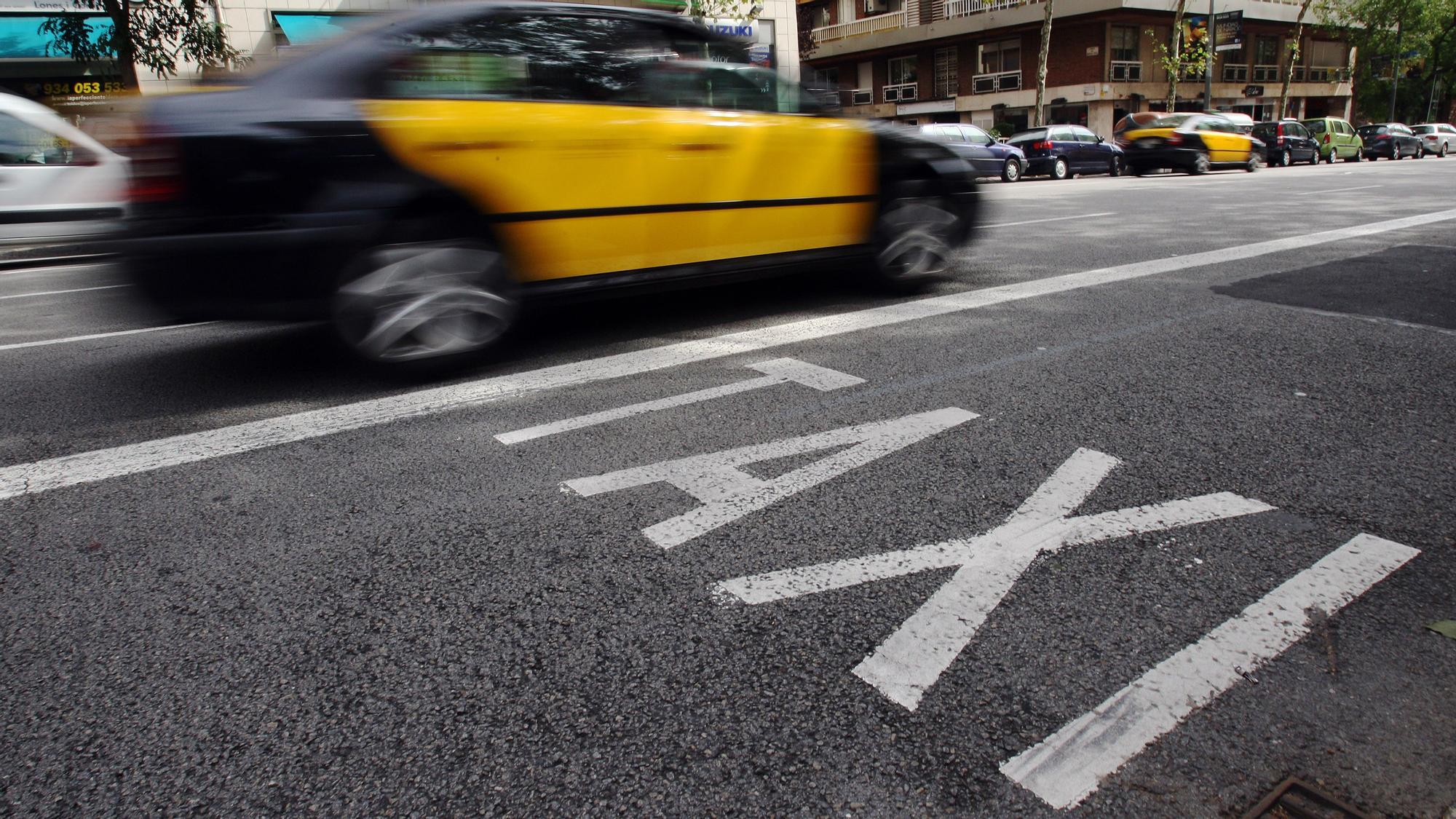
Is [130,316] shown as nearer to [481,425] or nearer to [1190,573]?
[481,425]

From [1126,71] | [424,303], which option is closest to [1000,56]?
[1126,71]

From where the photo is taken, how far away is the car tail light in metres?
3.69

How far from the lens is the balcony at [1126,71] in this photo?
3928cm


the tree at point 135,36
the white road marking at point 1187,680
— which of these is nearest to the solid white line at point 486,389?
the white road marking at point 1187,680

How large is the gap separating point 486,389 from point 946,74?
44.5 meters

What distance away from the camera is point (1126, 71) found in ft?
130

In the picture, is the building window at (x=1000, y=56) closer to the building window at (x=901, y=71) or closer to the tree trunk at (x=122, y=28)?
the building window at (x=901, y=71)

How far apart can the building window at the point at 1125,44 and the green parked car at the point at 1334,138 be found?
9391mm

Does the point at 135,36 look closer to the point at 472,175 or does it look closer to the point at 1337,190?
the point at 472,175

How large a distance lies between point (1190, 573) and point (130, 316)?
12.9 ft

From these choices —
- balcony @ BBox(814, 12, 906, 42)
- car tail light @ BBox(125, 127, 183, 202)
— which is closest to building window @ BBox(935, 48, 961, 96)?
balcony @ BBox(814, 12, 906, 42)

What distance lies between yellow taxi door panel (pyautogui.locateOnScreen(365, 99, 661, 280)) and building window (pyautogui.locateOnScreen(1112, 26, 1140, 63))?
132 feet

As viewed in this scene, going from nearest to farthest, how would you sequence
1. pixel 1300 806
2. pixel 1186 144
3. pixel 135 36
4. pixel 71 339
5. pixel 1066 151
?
1. pixel 1300 806
2. pixel 71 339
3. pixel 135 36
4. pixel 1186 144
5. pixel 1066 151

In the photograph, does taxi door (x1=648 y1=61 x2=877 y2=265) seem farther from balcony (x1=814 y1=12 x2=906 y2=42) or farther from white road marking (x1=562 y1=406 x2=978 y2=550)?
balcony (x1=814 y1=12 x2=906 y2=42)
